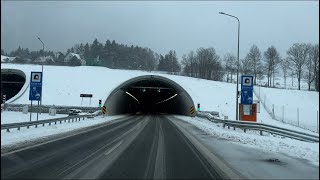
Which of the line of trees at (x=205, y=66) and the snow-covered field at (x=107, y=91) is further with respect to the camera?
the line of trees at (x=205, y=66)

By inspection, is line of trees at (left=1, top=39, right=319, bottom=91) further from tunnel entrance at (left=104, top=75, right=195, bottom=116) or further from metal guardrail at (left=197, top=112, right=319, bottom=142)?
metal guardrail at (left=197, top=112, right=319, bottom=142)

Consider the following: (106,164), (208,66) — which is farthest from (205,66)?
(106,164)

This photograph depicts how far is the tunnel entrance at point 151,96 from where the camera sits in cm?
6812

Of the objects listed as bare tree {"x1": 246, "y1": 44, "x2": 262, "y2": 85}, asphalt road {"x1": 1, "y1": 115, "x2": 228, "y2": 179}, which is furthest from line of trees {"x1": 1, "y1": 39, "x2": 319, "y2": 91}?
asphalt road {"x1": 1, "y1": 115, "x2": 228, "y2": 179}

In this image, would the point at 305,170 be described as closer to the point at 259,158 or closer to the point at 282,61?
the point at 259,158

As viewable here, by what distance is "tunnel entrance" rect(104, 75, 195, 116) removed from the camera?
224 ft

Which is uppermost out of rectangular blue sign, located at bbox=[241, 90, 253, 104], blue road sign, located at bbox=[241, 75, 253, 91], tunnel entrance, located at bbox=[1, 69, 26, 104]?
tunnel entrance, located at bbox=[1, 69, 26, 104]

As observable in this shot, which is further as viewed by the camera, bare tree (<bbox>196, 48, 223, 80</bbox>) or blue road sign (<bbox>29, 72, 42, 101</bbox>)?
bare tree (<bbox>196, 48, 223, 80</bbox>)

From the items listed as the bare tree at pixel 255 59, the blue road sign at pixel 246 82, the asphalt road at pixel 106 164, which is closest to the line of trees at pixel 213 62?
the bare tree at pixel 255 59

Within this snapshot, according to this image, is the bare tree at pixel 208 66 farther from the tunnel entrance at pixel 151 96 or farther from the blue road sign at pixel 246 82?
the blue road sign at pixel 246 82

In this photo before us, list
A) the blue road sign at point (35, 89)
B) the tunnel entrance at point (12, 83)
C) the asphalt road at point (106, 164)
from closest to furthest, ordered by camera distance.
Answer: the asphalt road at point (106, 164) < the blue road sign at point (35, 89) < the tunnel entrance at point (12, 83)

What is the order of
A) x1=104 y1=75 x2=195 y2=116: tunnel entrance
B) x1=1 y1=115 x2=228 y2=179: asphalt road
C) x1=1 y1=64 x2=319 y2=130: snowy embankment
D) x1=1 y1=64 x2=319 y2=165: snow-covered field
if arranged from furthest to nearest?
x1=1 y1=64 x2=319 y2=130: snowy embankment
x1=1 y1=64 x2=319 y2=165: snow-covered field
x1=104 y1=75 x2=195 y2=116: tunnel entrance
x1=1 y1=115 x2=228 y2=179: asphalt road

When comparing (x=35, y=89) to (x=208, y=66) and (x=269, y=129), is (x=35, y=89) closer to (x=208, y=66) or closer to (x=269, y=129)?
(x=269, y=129)

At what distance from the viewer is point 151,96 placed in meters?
116
